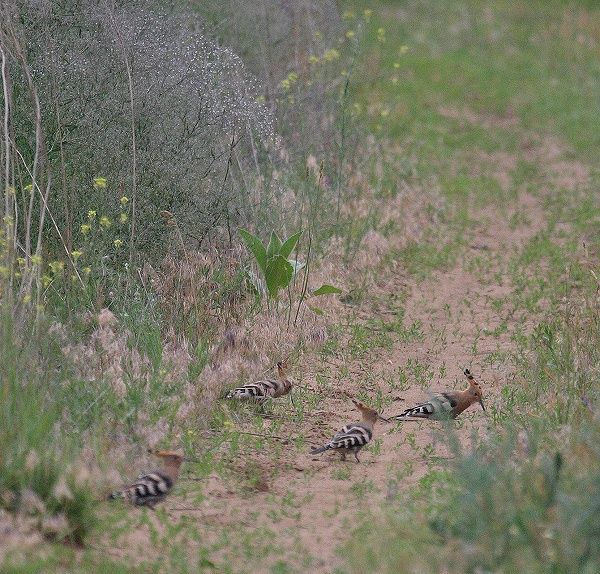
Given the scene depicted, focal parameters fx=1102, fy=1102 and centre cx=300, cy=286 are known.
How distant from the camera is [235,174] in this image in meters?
8.80

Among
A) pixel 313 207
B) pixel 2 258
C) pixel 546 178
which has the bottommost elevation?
pixel 546 178

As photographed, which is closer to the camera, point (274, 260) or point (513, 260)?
point (274, 260)

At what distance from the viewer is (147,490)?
5.10 m

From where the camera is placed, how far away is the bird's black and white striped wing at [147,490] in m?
5.09

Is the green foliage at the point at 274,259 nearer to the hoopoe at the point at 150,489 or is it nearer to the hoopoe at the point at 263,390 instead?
the hoopoe at the point at 263,390

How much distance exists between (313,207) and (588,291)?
2.32m

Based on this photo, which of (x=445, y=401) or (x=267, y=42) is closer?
(x=445, y=401)

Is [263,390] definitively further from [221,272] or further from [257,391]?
[221,272]

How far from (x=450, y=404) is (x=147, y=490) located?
7.07 feet

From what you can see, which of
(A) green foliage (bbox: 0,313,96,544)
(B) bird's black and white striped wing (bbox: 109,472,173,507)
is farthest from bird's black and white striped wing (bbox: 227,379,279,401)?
(A) green foliage (bbox: 0,313,96,544)

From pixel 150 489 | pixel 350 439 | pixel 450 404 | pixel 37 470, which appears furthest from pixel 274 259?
pixel 37 470

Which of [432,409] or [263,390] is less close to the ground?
[432,409]

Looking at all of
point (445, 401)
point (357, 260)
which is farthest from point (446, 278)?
point (445, 401)

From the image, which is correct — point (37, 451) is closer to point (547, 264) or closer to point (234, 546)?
point (234, 546)
